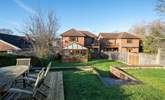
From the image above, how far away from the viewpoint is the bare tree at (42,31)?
917 inches

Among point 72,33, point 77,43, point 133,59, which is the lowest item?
point 133,59

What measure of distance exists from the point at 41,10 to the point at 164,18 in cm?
1620

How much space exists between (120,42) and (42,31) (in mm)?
21829

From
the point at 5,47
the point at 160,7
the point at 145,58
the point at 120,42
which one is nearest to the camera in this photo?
the point at 160,7

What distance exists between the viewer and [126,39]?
4144 cm

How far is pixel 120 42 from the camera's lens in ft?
139

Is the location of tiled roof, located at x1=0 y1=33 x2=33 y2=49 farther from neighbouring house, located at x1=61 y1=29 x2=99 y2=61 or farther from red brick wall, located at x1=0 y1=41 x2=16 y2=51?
neighbouring house, located at x1=61 y1=29 x2=99 y2=61

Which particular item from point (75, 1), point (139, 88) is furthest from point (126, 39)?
point (139, 88)

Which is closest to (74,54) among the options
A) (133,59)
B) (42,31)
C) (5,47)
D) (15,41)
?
(42,31)

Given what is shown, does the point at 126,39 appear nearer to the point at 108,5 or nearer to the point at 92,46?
the point at 92,46

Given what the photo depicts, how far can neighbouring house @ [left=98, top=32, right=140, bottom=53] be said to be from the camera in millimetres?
41500

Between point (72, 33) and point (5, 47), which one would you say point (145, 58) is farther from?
point (5, 47)

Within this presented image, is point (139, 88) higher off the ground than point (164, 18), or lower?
lower

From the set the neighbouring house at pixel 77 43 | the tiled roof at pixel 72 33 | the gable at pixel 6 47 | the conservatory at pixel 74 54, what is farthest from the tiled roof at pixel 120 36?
the gable at pixel 6 47
